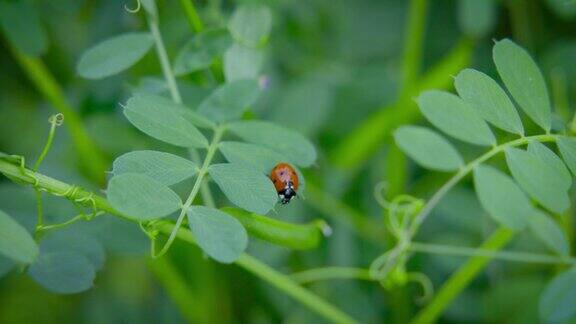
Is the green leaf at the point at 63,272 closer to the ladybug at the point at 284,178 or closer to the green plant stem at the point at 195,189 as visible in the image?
the green plant stem at the point at 195,189

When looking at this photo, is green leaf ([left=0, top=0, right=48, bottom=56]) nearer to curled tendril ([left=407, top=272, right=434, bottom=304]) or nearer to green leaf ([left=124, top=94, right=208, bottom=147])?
green leaf ([left=124, top=94, right=208, bottom=147])

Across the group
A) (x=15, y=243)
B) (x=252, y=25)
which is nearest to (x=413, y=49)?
(x=252, y=25)

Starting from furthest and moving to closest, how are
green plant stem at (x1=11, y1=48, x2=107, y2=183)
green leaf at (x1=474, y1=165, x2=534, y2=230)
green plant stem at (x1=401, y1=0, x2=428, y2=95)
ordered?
green plant stem at (x1=401, y1=0, x2=428, y2=95)
green plant stem at (x1=11, y1=48, x2=107, y2=183)
green leaf at (x1=474, y1=165, x2=534, y2=230)

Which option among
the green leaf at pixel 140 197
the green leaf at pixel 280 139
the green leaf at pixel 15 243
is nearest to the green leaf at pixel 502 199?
the green leaf at pixel 280 139

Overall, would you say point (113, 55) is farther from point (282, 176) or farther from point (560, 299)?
point (560, 299)

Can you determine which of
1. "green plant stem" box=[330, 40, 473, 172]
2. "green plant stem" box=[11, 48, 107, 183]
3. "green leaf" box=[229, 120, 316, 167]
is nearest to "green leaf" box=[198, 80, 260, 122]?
"green leaf" box=[229, 120, 316, 167]

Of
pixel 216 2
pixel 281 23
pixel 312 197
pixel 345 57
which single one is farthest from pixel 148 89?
pixel 345 57
